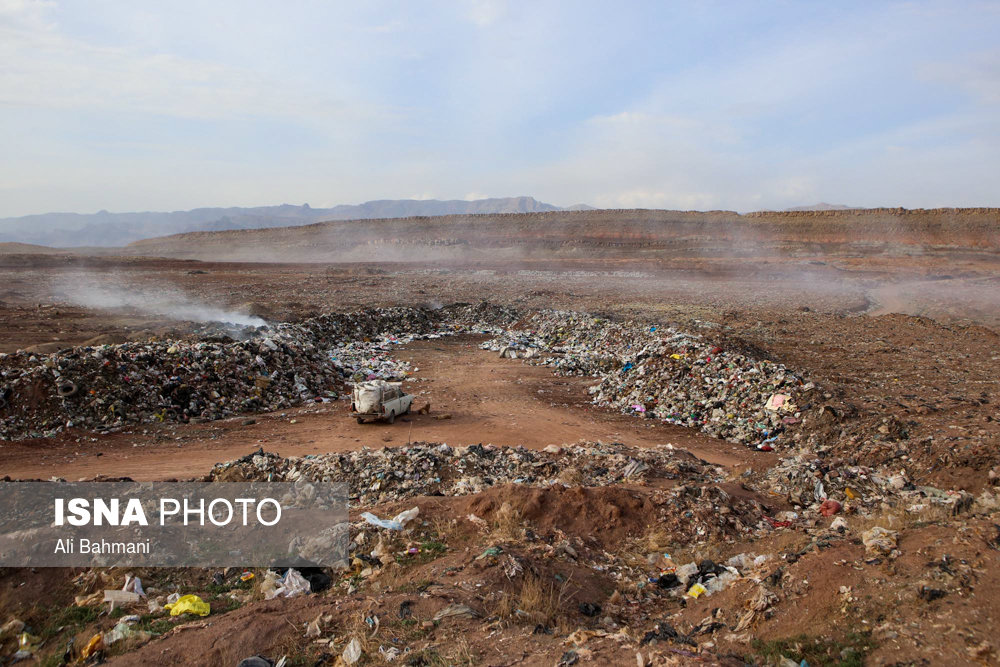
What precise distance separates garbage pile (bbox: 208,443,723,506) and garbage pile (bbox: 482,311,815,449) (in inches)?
88.5

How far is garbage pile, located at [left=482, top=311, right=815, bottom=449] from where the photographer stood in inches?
364

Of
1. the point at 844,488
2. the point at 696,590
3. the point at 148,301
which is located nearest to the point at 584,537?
the point at 696,590

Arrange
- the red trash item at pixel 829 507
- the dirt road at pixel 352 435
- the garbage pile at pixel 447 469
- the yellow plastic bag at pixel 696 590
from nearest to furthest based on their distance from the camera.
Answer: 1. the yellow plastic bag at pixel 696 590
2. the red trash item at pixel 829 507
3. the garbage pile at pixel 447 469
4. the dirt road at pixel 352 435

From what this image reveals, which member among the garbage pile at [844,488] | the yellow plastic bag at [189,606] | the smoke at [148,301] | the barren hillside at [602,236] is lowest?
the garbage pile at [844,488]

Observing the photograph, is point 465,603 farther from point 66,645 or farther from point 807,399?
point 807,399

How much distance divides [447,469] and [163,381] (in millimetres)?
5924

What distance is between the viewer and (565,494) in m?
5.56

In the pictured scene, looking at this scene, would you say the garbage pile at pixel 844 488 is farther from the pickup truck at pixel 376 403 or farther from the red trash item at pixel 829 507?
the pickup truck at pixel 376 403

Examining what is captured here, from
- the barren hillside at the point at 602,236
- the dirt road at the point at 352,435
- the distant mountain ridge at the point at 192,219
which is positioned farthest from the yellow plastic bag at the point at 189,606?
the distant mountain ridge at the point at 192,219

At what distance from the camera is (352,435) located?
347 inches

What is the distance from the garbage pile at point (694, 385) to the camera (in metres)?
9.26

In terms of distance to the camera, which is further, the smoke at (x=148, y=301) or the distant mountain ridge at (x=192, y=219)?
the distant mountain ridge at (x=192, y=219)

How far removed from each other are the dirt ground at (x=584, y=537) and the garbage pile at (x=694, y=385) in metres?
0.48

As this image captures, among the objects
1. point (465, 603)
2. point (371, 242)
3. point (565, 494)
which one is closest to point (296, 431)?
point (565, 494)
